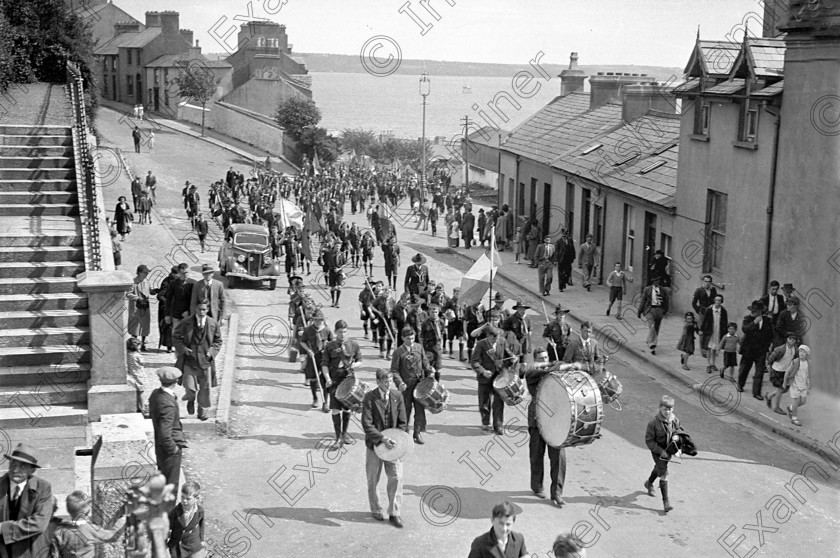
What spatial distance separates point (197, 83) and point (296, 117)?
752 centimetres

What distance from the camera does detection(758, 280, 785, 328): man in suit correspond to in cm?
1923

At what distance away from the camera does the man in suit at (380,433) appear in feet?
39.9

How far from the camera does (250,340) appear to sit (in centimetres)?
2288

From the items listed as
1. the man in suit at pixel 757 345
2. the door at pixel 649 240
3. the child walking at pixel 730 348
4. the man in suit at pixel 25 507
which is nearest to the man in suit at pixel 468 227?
the door at pixel 649 240

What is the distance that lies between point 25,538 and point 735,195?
57.8ft

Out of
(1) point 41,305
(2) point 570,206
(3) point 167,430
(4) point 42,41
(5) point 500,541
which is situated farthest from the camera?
(2) point 570,206

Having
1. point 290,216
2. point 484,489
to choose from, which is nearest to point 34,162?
point 484,489

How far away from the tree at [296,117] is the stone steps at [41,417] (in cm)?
6151

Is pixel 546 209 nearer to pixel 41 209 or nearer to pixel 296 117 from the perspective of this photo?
pixel 41 209

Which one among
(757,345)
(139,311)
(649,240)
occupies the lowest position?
(757,345)

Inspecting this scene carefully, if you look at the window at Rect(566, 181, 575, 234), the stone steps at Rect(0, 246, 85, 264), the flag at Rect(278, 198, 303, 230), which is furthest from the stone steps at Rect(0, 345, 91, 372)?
the window at Rect(566, 181, 575, 234)

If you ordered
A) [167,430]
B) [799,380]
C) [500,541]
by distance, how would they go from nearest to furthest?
[500,541]
[167,430]
[799,380]

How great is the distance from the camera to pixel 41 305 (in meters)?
14.5

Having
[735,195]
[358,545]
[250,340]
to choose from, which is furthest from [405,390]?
[735,195]
